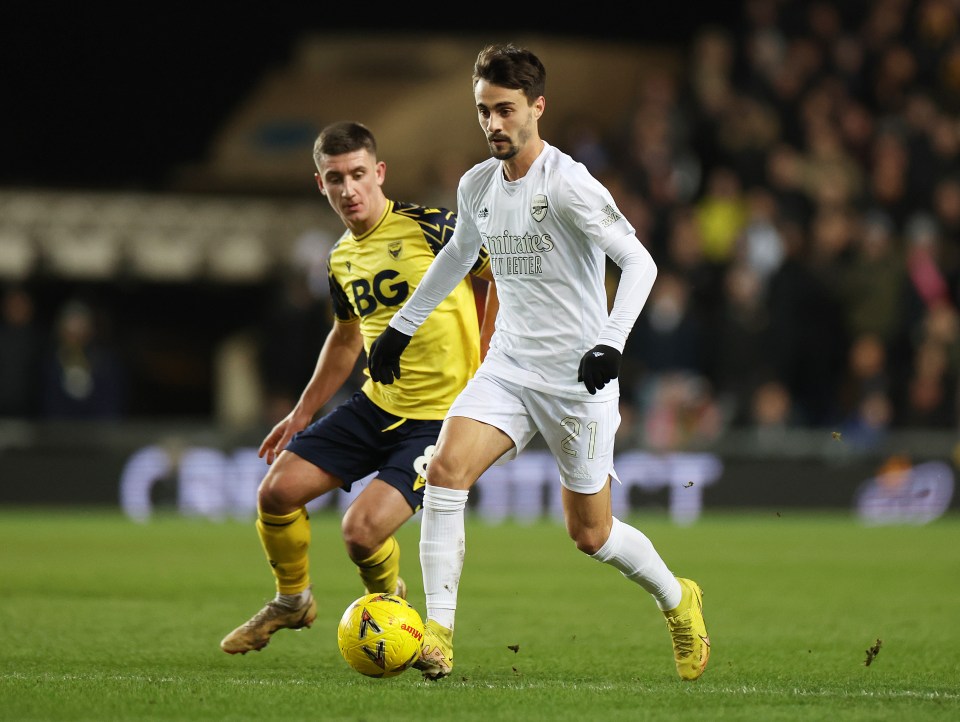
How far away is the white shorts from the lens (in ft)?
19.7

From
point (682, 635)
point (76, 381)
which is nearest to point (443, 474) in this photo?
point (682, 635)

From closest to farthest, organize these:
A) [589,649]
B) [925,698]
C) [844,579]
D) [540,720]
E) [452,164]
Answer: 1. [540,720]
2. [925,698]
3. [589,649]
4. [844,579]
5. [452,164]

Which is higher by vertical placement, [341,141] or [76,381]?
[341,141]

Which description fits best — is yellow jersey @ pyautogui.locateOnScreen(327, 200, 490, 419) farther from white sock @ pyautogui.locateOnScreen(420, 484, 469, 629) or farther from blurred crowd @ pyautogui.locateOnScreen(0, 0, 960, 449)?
blurred crowd @ pyautogui.locateOnScreen(0, 0, 960, 449)

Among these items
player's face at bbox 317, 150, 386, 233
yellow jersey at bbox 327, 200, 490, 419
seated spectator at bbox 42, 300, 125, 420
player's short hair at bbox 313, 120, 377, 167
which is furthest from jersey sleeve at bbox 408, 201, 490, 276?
seated spectator at bbox 42, 300, 125, 420

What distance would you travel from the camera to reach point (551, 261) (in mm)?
6000

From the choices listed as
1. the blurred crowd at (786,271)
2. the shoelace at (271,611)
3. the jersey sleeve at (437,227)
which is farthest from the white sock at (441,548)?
the blurred crowd at (786,271)

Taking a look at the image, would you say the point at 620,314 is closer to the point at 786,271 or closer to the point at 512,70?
the point at 512,70

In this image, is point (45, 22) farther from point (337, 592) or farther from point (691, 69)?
point (337, 592)

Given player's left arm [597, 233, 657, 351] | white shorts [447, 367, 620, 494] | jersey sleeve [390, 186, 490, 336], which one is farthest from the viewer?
jersey sleeve [390, 186, 490, 336]

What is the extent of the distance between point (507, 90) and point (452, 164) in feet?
37.7

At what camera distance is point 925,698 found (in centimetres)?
569

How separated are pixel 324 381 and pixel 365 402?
0.79 ft

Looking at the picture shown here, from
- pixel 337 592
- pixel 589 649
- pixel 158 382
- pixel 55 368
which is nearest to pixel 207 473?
pixel 55 368
